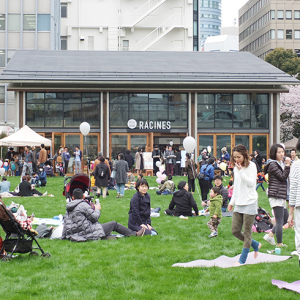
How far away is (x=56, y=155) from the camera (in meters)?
30.3

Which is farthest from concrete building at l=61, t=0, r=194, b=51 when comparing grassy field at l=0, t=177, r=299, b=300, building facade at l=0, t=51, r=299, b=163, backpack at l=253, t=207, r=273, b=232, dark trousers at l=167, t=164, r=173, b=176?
grassy field at l=0, t=177, r=299, b=300

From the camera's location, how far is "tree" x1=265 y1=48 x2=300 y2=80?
6303 centimetres

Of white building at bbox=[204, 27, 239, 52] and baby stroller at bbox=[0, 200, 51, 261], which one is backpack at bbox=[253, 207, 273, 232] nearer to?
baby stroller at bbox=[0, 200, 51, 261]

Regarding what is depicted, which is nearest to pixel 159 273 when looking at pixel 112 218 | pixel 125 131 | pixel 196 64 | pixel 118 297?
pixel 118 297

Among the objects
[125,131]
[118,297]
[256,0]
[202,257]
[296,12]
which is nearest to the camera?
[118,297]

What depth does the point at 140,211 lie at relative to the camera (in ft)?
37.8

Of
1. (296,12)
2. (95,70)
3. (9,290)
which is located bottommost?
(9,290)

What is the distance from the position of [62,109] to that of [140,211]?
73.3ft

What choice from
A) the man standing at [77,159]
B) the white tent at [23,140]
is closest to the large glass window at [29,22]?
the man standing at [77,159]

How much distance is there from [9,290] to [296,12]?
291ft

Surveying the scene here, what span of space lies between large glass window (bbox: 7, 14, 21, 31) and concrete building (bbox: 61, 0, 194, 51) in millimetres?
9651

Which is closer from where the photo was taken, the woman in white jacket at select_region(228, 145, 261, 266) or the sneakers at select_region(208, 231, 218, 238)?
the woman in white jacket at select_region(228, 145, 261, 266)

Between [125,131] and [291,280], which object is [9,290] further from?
[125,131]

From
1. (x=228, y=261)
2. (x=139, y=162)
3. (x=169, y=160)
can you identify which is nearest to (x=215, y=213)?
(x=228, y=261)
